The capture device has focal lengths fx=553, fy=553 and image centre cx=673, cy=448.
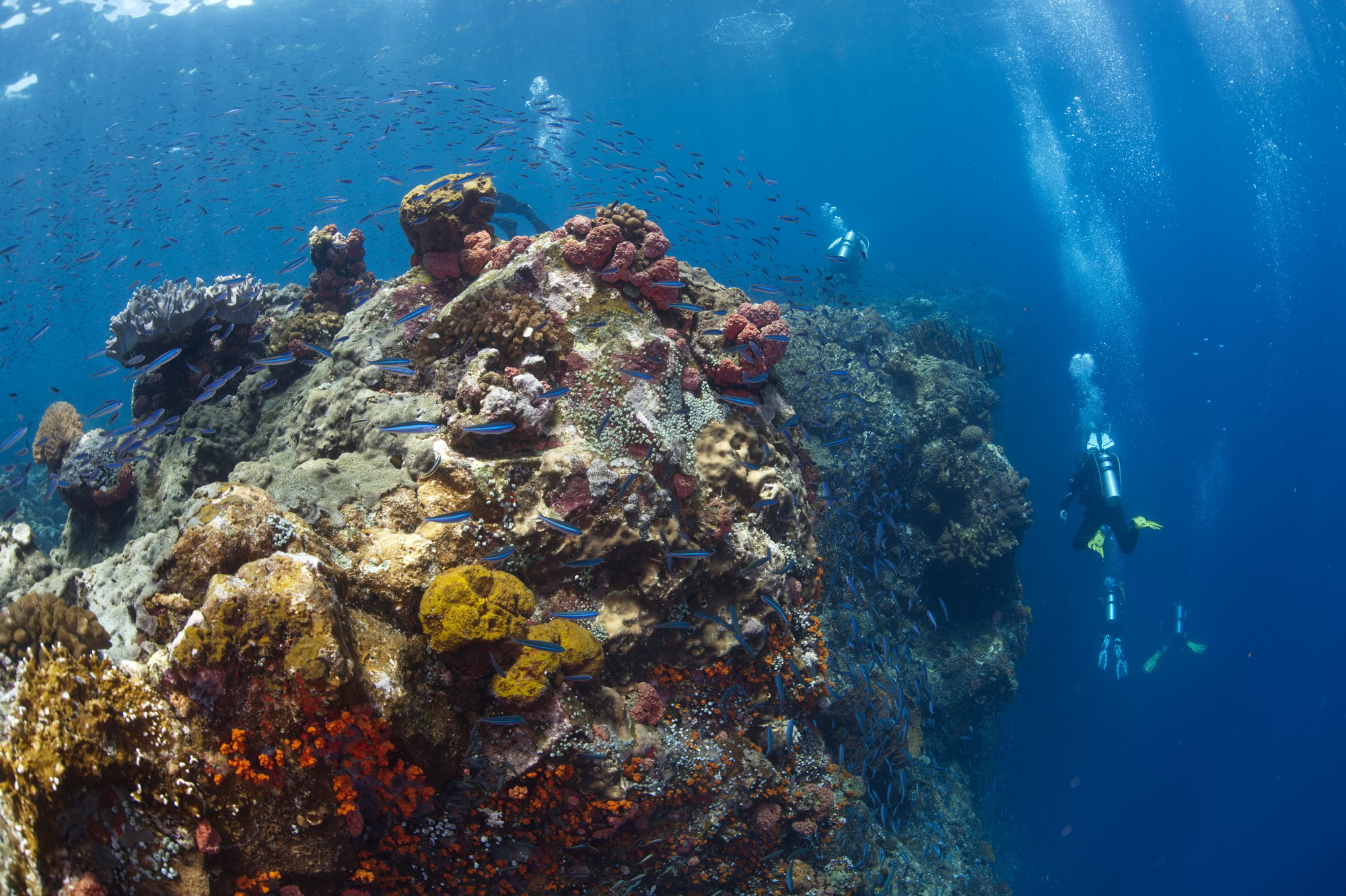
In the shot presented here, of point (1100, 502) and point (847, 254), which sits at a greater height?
point (847, 254)

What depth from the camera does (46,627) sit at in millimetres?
3760

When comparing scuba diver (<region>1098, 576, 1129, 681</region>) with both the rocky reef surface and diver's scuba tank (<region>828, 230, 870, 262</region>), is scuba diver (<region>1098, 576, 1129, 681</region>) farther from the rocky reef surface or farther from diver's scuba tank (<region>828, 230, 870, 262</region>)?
the rocky reef surface

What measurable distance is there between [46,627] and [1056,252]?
69905 millimetres

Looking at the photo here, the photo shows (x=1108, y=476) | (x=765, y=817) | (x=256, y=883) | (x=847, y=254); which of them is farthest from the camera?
(x=847, y=254)

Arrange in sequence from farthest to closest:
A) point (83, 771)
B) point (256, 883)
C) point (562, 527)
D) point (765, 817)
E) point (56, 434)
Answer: point (56, 434) → point (765, 817) → point (562, 527) → point (256, 883) → point (83, 771)

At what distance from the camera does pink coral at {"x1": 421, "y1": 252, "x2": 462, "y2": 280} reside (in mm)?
7336

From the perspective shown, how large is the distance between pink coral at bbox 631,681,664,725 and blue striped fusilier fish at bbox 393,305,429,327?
Result: 14.8 ft

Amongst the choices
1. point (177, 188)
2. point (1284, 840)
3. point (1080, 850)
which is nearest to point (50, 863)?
point (1080, 850)

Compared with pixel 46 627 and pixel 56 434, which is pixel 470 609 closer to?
pixel 46 627

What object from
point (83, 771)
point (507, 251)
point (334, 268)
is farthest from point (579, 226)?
point (334, 268)

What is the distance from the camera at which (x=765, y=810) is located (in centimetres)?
624

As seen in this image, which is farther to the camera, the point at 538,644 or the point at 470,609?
the point at 538,644

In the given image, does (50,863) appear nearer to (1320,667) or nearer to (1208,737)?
(1208,737)

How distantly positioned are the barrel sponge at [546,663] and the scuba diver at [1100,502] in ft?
64.6
